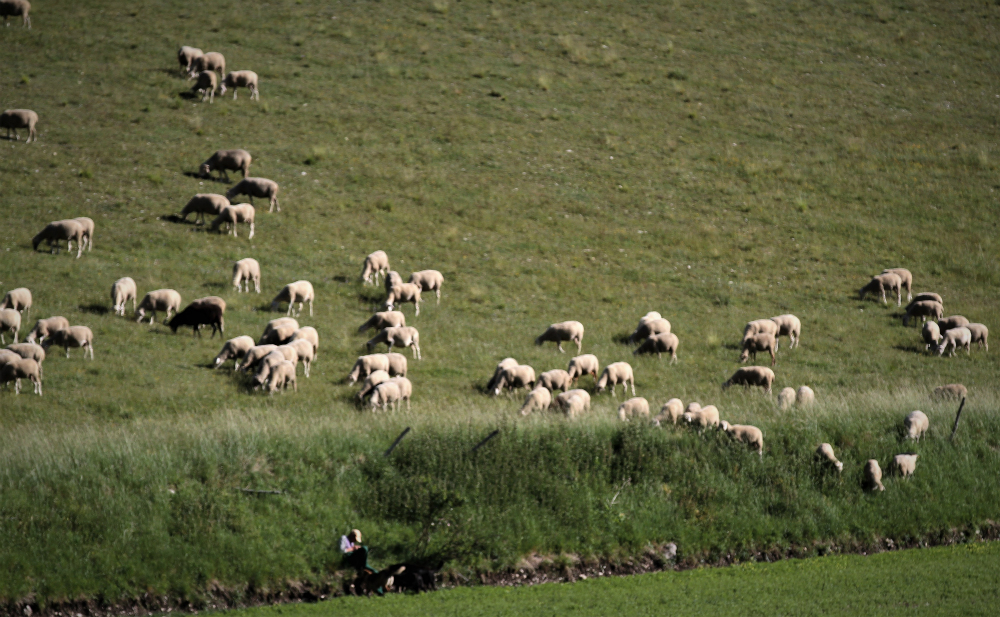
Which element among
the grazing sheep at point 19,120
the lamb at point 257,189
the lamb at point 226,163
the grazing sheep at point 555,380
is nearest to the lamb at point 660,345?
the grazing sheep at point 555,380

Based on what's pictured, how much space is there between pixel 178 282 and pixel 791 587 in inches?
829

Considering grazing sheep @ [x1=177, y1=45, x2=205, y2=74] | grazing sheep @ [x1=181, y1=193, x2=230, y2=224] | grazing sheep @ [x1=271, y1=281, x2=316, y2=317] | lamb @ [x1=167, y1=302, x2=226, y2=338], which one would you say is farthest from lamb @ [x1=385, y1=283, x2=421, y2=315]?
grazing sheep @ [x1=177, y1=45, x2=205, y2=74]

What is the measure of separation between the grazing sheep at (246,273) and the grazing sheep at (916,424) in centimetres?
1934

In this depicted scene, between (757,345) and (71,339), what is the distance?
766 inches

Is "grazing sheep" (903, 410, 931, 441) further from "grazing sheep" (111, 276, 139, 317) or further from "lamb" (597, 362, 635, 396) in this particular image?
"grazing sheep" (111, 276, 139, 317)

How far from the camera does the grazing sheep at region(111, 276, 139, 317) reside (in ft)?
88.4

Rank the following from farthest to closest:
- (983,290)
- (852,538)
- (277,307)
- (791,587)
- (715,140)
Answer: (715,140) < (983,290) < (277,307) < (852,538) < (791,587)

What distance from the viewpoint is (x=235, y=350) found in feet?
80.5

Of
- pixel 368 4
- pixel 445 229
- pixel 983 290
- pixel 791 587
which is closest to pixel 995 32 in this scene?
pixel 983 290

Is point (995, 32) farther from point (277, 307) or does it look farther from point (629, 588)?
point (629, 588)

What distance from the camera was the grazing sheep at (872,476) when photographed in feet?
63.3

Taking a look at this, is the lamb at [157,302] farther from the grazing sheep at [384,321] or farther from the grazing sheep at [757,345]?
the grazing sheep at [757,345]

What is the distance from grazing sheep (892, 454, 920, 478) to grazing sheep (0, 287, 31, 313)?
22.4m

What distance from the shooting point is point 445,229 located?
37781 mm
